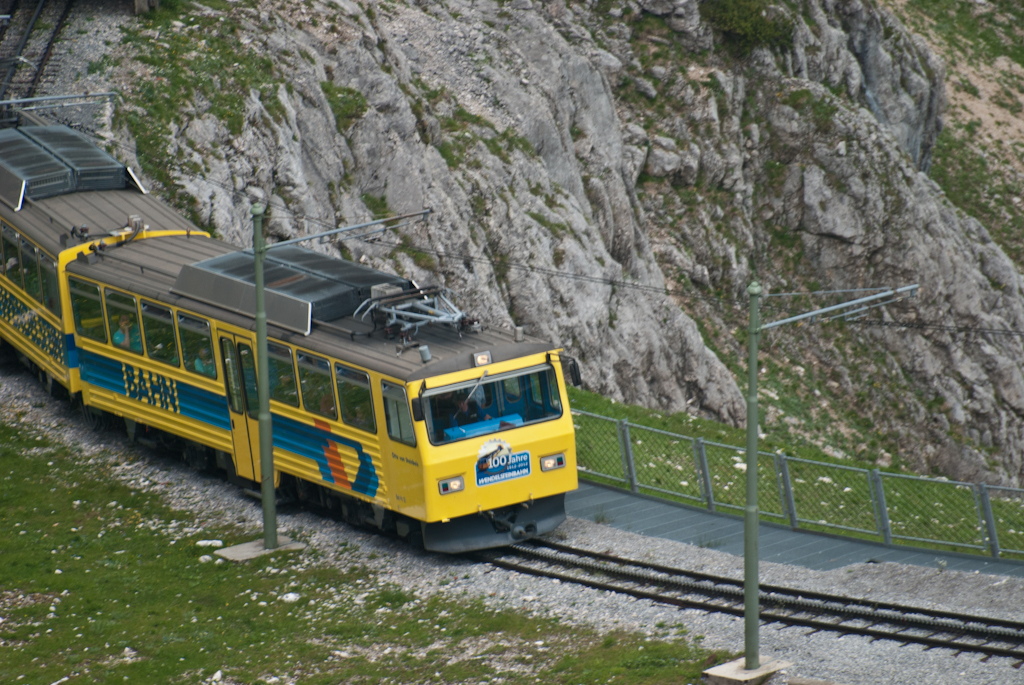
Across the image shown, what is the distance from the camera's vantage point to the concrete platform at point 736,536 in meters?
17.5

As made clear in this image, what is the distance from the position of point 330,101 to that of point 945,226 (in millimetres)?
29715

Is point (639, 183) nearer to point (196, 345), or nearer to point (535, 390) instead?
point (196, 345)

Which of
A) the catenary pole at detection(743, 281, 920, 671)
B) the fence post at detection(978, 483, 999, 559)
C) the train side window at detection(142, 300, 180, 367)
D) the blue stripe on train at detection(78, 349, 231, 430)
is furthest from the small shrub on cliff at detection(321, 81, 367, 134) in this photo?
the catenary pole at detection(743, 281, 920, 671)

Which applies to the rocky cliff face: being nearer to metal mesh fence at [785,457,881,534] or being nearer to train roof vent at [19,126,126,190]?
train roof vent at [19,126,126,190]

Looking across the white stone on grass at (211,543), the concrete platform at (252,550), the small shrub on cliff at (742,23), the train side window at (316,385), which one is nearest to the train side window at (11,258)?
the white stone on grass at (211,543)

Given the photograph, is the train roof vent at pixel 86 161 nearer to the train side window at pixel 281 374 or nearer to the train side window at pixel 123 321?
the train side window at pixel 123 321

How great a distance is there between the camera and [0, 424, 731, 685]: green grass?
13727 mm

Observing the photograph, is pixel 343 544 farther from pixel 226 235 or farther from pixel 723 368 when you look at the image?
pixel 723 368

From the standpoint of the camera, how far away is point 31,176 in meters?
23.7

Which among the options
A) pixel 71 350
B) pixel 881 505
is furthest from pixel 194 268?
pixel 881 505

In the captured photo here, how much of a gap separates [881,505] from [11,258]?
17.6 m

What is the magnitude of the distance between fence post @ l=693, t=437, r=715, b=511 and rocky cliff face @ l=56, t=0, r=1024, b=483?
532 inches

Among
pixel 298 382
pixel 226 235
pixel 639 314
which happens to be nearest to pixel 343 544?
pixel 298 382

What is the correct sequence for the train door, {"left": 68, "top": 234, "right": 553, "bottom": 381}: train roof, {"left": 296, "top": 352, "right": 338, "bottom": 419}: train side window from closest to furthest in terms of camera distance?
{"left": 68, "top": 234, "right": 553, "bottom": 381}: train roof < {"left": 296, "top": 352, "right": 338, "bottom": 419}: train side window < the train door
